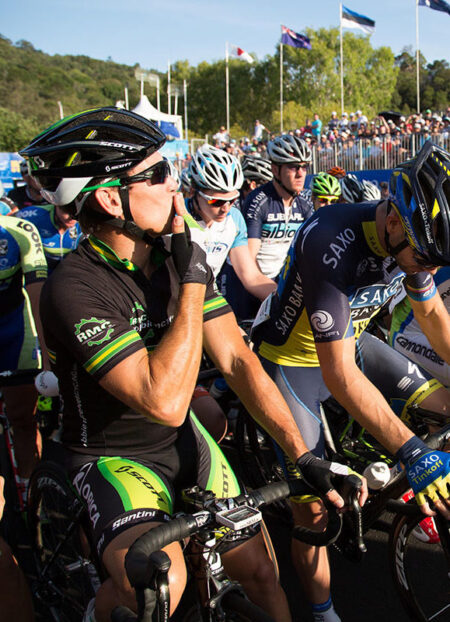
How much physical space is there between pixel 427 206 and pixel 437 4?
97.5 feet

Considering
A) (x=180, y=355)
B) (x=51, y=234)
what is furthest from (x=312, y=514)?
(x=51, y=234)

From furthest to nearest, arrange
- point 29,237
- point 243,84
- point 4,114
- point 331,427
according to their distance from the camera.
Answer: point 243,84 → point 4,114 → point 29,237 → point 331,427

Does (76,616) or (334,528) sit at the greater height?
(334,528)

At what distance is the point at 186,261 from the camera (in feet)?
6.73

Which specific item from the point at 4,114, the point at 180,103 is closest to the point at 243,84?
the point at 180,103

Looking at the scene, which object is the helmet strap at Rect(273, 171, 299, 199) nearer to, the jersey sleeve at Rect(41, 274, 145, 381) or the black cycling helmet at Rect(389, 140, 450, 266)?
the black cycling helmet at Rect(389, 140, 450, 266)

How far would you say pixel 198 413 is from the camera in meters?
3.40

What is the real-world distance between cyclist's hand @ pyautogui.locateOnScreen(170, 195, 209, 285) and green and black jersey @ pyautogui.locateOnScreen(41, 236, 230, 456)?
0.75 ft

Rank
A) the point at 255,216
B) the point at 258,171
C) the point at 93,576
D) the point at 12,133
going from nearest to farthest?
the point at 93,576 < the point at 255,216 < the point at 258,171 < the point at 12,133

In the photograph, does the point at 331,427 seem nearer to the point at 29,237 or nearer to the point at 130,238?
the point at 130,238

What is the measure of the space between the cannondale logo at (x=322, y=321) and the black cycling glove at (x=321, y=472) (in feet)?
2.28

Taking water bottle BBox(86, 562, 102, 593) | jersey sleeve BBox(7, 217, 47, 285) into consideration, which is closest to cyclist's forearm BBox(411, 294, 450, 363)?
water bottle BBox(86, 562, 102, 593)

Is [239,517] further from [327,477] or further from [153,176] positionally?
[153,176]

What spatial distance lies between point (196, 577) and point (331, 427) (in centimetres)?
178
